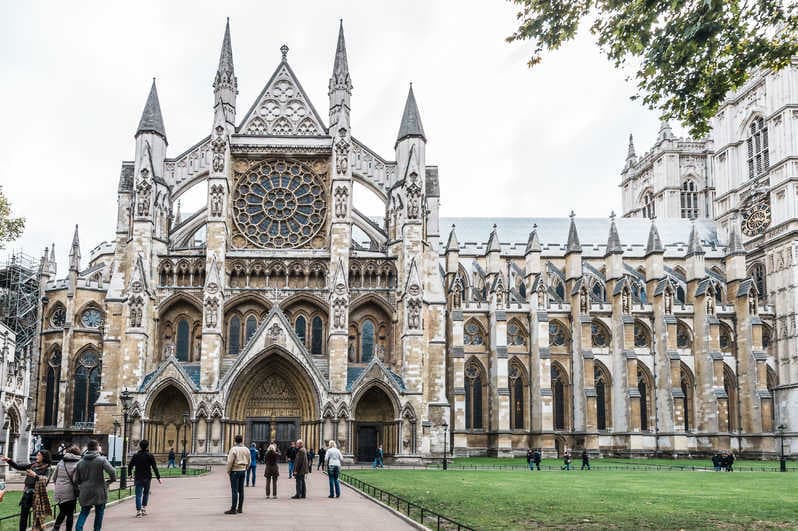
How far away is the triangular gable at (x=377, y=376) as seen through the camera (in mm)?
41969

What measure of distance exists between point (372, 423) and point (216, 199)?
1446 cm

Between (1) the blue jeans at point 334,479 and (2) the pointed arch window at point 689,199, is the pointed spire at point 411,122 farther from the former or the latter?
(2) the pointed arch window at point 689,199

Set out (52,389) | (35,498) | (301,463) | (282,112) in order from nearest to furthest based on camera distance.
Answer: (35,498), (301,463), (282,112), (52,389)

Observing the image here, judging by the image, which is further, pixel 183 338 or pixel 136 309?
pixel 183 338

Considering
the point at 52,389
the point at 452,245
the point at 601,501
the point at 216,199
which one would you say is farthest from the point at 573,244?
the point at 601,501

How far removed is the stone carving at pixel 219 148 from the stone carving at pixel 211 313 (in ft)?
23.6

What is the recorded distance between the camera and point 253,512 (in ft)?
59.7

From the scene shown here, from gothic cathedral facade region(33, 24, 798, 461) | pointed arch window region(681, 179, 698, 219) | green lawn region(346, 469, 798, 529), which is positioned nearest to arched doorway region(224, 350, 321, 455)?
gothic cathedral facade region(33, 24, 798, 461)

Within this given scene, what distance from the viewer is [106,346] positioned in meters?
43.0

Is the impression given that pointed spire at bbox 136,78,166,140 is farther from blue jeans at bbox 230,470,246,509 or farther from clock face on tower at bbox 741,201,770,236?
clock face on tower at bbox 741,201,770,236

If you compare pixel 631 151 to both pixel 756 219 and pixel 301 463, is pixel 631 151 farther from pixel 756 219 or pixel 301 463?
pixel 301 463

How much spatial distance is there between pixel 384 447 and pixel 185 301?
13.2 metres

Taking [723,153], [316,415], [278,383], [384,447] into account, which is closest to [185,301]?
[278,383]

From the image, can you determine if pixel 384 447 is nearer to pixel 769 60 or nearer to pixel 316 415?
pixel 316 415
